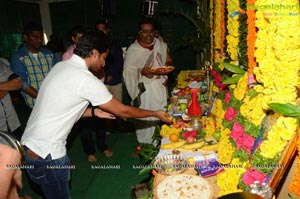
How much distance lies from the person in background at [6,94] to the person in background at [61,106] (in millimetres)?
1007

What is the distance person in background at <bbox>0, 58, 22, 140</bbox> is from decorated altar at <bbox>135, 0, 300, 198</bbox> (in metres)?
1.77

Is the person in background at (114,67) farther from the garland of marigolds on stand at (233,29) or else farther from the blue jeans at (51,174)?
the blue jeans at (51,174)

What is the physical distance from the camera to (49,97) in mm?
2146

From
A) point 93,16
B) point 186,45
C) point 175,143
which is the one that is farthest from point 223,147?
point 93,16

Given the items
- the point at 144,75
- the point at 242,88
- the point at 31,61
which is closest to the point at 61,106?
the point at 242,88

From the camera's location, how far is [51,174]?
2262 mm

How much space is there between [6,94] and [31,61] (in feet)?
1.77

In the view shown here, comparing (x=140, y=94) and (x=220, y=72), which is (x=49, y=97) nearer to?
(x=220, y=72)

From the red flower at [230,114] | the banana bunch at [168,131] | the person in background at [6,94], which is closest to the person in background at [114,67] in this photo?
the person in background at [6,94]

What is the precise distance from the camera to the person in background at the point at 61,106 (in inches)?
83.4

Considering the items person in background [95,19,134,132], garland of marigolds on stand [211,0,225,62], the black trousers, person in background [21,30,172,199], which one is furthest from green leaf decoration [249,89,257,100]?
person in background [95,19,134,132]

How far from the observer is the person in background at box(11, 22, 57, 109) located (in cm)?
349

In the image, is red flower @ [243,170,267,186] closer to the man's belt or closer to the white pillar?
the man's belt

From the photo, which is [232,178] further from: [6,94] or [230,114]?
[6,94]
